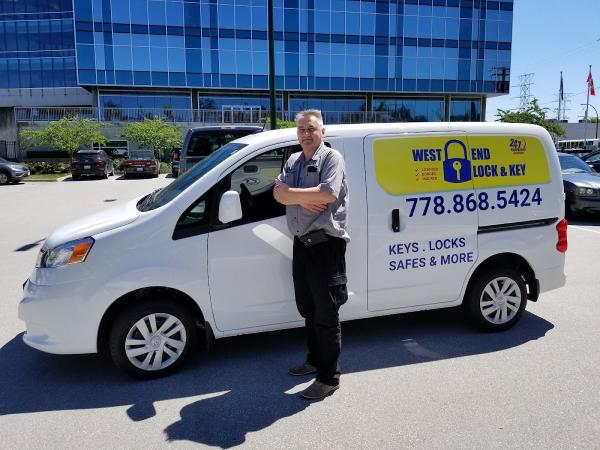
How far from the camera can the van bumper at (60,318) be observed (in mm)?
3564

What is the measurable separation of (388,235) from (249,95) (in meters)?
44.1

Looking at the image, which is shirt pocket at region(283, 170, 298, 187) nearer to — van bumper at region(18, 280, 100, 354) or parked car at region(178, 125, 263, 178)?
van bumper at region(18, 280, 100, 354)

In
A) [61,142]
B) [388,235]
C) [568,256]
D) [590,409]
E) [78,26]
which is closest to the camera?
[590,409]

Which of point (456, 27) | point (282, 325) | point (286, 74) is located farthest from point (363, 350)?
point (456, 27)

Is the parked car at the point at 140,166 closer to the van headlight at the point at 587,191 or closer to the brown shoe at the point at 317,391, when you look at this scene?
the van headlight at the point at 587,191

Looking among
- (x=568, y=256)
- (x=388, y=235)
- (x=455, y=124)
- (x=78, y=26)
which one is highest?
(x=78, y=26)

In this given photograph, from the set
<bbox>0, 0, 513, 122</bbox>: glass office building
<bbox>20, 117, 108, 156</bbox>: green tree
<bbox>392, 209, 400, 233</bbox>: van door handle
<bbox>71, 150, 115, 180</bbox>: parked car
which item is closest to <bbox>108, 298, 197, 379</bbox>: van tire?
<bbox>392, 209, 400, 233</bbox>: van door handle

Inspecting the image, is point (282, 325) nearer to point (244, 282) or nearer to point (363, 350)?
point (244, 282)

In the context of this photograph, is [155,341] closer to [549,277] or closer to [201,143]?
[549,277]

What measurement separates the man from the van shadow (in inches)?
18.0

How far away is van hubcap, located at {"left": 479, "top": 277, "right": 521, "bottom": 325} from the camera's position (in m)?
4.59

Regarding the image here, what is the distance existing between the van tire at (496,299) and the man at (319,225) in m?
1.73

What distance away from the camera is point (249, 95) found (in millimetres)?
46219

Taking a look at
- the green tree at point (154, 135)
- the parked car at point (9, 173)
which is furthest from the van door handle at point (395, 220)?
the green tree at point (154, 135)
